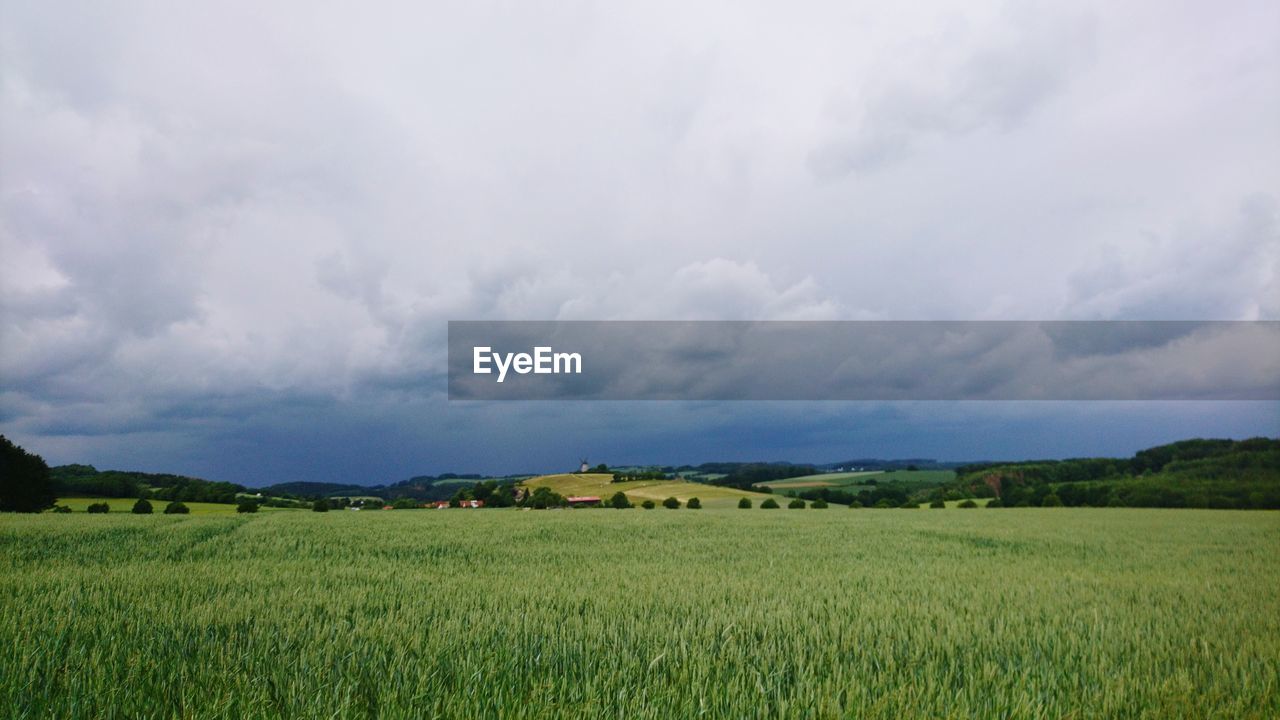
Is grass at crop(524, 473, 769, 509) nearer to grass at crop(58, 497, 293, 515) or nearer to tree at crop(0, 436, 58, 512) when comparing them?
grass at crop(58, 497, 293, 515)

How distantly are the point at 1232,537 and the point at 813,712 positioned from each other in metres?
20.9

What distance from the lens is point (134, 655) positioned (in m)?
3.99

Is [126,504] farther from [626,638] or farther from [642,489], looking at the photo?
[626,638]

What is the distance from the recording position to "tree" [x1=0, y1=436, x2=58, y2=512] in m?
22.4

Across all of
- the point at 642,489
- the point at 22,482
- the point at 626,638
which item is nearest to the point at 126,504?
the point at 22,482

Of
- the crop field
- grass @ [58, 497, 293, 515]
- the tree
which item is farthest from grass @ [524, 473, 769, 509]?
the crop field

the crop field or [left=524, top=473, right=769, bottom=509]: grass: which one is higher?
the crop field

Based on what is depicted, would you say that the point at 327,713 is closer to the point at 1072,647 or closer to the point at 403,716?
the point at 403,716

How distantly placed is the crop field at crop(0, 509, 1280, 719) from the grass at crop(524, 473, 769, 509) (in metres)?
21.9

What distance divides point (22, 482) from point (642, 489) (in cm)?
2632

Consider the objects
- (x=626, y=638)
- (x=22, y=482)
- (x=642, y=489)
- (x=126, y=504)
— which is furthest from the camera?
(x=642, y=489)

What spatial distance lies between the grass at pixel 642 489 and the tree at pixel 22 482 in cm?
1914

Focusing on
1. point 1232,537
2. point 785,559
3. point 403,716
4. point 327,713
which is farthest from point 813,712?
point 1232,537

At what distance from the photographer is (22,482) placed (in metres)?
22.8
